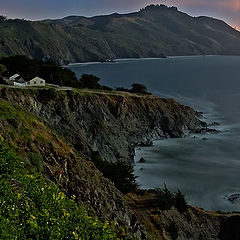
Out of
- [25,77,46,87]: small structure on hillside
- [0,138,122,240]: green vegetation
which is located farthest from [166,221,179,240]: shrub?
[25,77,46,87]: small structure on hillside

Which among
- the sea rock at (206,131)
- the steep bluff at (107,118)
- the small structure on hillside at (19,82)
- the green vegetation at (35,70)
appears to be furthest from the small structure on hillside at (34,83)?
the sea rock at (206,131)

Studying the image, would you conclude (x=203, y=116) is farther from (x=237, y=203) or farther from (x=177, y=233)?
(x=177, y=233)

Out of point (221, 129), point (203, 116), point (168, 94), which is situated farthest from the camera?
point (168, 94)

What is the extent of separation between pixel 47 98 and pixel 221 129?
55.2 metres

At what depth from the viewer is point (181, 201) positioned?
116 feet

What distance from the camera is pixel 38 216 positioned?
35.8 feet

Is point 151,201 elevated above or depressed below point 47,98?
below

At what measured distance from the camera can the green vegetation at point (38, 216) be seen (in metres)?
10.0

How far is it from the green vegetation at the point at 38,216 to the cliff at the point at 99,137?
39.7ft

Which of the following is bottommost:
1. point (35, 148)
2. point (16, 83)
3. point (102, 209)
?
point (102, 209)

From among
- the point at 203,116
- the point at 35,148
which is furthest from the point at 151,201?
the point at 203,116

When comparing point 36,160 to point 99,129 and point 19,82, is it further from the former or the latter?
point 99,129

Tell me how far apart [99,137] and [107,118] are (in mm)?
7228

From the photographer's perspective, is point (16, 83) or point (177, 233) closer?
point (177, 233)
